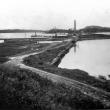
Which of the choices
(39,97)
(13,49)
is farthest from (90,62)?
(39,97)

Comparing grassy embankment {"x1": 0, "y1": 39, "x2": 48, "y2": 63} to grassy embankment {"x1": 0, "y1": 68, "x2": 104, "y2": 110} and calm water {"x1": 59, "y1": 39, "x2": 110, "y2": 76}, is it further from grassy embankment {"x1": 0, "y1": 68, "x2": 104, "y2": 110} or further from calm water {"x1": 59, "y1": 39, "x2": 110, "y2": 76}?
grassy embankment {"x1": 0, "y1": 68, "x2": 104, "y2": 110}

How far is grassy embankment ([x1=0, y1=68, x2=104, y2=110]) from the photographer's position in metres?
15.6

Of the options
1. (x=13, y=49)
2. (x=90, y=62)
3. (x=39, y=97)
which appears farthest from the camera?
(x=13, y=49)

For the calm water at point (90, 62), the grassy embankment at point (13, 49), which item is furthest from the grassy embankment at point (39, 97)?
the grassy embankment at point (13, 49)

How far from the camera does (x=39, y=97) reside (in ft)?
53.7

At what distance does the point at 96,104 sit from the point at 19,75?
8697 mm

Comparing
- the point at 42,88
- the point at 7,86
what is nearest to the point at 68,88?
the point at 42,88

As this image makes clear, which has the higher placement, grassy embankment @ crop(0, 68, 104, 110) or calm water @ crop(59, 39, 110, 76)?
grassy embankment @ crop(0, 68, 104, 110)

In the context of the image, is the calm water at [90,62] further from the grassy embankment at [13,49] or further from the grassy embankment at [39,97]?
the grassy embankment at [39,97]

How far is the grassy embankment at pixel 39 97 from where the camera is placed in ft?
51.2

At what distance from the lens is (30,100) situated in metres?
16.2

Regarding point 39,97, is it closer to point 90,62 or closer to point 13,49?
point 90,62

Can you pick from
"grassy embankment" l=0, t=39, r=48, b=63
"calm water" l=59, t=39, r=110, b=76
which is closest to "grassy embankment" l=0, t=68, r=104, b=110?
"calm water" l=59, t=39, r=110, b=76

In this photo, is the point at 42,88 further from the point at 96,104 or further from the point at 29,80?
the point at 96,104
